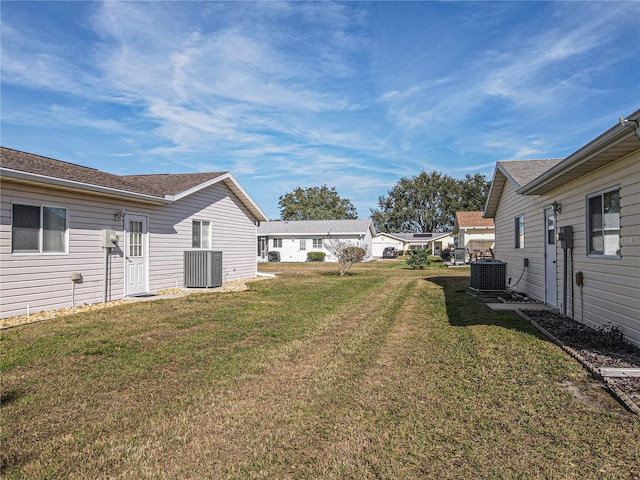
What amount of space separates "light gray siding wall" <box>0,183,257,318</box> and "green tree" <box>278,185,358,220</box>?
5220cm

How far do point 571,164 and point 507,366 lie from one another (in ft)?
11.8

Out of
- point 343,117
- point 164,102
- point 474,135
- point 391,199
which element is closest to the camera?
point 164,102

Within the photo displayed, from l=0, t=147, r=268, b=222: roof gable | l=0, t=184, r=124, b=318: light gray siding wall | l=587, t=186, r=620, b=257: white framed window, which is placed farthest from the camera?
l=0, t=147, r=268, b=222: roof gable

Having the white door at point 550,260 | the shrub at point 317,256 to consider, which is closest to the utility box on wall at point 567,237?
the white door at point 550,260

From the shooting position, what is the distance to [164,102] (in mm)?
15086

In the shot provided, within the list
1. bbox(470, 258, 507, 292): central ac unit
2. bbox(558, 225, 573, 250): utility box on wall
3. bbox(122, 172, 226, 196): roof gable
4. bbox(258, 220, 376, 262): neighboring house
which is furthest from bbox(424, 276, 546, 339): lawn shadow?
bbox(258, 220, 376, 262): neighboring house

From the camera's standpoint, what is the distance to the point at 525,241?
38.6ft

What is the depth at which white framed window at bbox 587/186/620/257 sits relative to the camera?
20.0 ft

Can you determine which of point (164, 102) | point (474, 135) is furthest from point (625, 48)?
point (474, 135)

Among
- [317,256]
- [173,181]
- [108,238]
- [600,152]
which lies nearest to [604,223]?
[600,152]

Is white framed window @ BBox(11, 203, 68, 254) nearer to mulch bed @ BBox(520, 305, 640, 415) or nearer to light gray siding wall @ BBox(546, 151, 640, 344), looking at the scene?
mulch bed @ BBox(520, 305, 640, 415)

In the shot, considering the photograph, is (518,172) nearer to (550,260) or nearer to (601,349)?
(550,260)

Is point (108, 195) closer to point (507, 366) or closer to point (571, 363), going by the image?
point (507, 366)

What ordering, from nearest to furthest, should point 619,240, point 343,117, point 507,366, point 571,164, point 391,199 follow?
point 507,366
point 619,240
point 571,164
point 343,117
point 391,199
